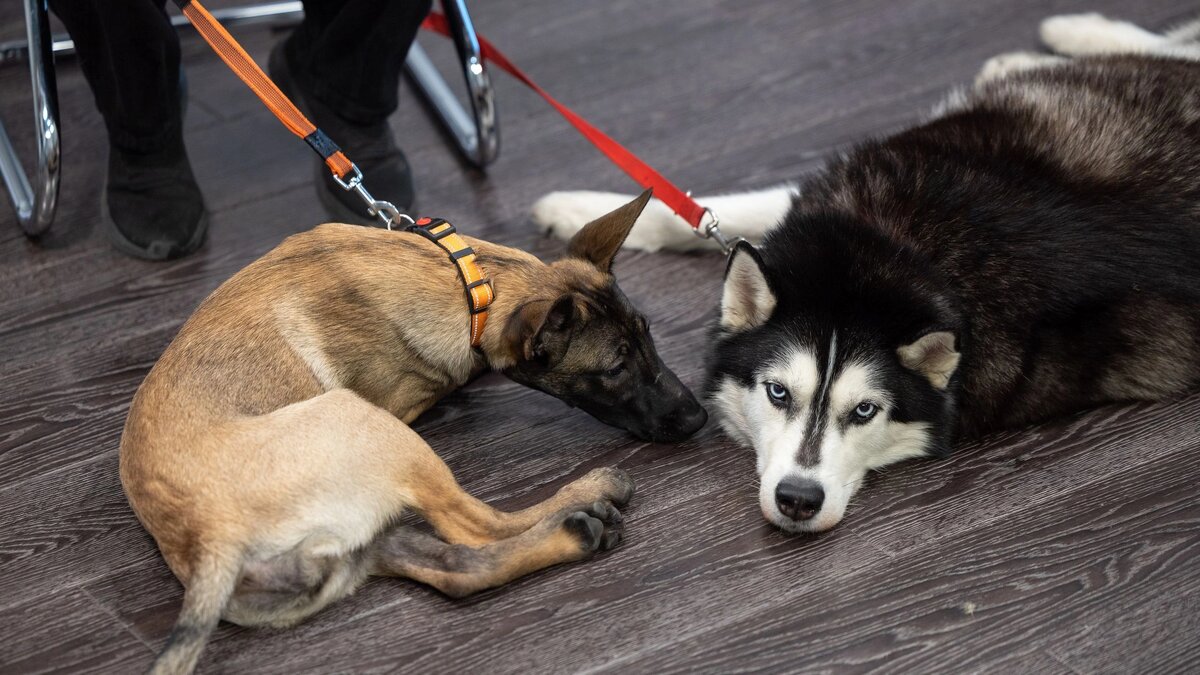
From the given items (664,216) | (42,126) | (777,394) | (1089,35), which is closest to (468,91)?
(664,216)

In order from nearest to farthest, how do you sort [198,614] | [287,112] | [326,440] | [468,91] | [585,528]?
[198,614], [326,440], [585,528], [287,112], [468,91]

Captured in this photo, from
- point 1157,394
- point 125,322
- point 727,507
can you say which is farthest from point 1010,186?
point 125,322

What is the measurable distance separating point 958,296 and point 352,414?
119cm

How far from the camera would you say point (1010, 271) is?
2156mm

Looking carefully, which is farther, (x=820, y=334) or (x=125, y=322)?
(x=125, y=322)

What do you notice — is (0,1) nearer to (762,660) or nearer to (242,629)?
(242,629)

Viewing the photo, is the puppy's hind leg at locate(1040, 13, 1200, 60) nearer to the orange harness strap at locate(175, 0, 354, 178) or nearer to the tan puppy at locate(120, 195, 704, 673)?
the tan puppy at locate(120, 195, 704, 673)

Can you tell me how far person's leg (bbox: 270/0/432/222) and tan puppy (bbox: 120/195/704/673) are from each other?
0.81m

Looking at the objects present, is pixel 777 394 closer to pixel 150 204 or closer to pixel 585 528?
pixel 585 528

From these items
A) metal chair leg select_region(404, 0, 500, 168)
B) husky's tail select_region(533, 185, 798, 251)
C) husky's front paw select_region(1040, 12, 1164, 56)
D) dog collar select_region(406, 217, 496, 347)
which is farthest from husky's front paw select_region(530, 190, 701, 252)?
husky's front paw select_region(1040, 12, 1164, 56)

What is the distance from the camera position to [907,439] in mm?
2158

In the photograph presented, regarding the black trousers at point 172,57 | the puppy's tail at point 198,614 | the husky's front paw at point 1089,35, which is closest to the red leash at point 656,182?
the black trousers at point 172,57

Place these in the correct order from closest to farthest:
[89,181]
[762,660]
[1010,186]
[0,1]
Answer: [762,660] < [1010,186] < [89,181] < [0,1]

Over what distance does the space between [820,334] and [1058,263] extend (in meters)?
0.52
